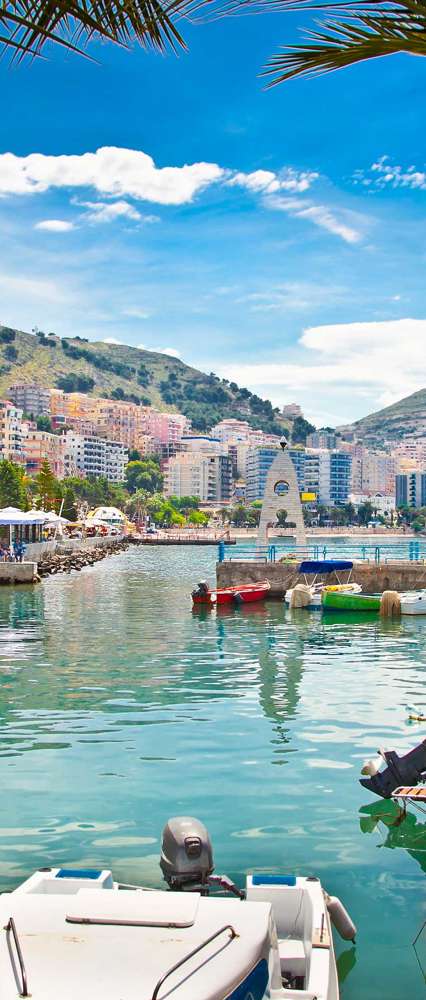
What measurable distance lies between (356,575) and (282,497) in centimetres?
1506

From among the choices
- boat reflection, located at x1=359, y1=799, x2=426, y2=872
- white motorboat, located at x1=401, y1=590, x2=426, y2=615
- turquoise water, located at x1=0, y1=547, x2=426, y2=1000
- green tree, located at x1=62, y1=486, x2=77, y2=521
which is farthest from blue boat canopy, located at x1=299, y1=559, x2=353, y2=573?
green tree, located at x1=62, y1=486, x2=77, y2=521

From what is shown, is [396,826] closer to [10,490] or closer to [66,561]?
[66,561]

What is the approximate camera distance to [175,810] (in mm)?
11344

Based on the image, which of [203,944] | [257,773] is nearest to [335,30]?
[203,944]

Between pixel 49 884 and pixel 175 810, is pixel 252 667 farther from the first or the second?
pixel 49 884

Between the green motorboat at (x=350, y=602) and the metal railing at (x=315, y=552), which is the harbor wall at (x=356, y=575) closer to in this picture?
the metal railing at (x=315, y=552)

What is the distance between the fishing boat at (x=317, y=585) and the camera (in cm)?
3800

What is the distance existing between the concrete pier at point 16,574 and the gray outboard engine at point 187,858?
4614 cm

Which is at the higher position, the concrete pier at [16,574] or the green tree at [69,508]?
the green tree at [69,508]

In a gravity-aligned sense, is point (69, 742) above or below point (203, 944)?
below

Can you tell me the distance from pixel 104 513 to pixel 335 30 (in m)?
139

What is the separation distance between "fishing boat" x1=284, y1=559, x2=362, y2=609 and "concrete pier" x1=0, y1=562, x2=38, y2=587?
729 inches

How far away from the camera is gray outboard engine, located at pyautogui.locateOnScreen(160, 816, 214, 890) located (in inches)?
320

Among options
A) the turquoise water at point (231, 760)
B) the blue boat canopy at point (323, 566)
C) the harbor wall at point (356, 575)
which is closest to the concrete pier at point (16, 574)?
the harbor wall at point (356, 575)
